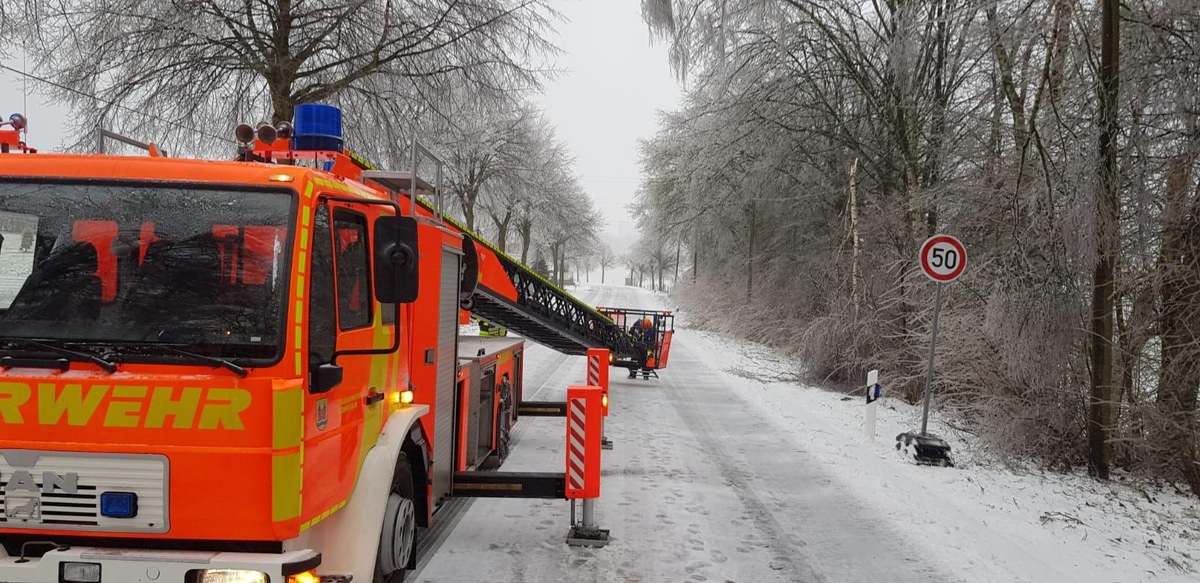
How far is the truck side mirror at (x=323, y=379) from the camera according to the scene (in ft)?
10.3

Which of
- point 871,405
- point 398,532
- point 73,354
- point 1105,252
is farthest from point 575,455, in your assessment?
point 871,405

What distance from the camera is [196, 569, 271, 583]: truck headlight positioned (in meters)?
2.84

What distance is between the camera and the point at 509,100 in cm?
1249

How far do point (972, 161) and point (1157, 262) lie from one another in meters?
3.36

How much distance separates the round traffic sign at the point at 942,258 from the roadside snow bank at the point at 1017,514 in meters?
2.15

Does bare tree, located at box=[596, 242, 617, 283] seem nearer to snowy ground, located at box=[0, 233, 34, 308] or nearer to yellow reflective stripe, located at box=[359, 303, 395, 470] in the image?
yellow reflective stripe, located at box=[359, 303, 395, 470]

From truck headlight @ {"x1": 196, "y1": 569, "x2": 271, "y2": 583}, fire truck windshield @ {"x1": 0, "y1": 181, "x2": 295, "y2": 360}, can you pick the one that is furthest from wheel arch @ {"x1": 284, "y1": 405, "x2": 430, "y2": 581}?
fire truck windshield @ {"x1": 0, "y1": 181, "x2": 295, "y2": 360}

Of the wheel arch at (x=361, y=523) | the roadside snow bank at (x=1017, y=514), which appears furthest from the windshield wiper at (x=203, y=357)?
the roadside snow bank at (x=1017, y=514)

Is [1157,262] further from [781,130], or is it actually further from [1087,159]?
[781,130]

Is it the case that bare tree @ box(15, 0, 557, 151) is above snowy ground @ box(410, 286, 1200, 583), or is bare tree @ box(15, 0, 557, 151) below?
above

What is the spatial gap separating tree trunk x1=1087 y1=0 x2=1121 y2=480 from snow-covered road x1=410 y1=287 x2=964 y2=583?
2.70 metres

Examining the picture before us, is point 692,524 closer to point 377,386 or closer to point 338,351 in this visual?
point 377,386

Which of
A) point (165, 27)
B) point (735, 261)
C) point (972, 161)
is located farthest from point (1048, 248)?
point (735, 261)

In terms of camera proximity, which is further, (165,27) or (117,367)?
(165,27)
